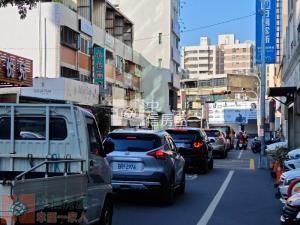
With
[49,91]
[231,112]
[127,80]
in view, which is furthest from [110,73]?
[231,112]

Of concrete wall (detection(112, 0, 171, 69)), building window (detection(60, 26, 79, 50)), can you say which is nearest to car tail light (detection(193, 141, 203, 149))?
building window (detection(60, 26, 79, 50))

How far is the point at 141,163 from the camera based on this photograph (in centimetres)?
1268

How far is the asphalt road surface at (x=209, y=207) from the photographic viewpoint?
1097 centimetres

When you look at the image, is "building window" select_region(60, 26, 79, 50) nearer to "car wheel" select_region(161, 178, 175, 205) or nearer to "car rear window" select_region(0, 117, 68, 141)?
"car wheel" select_region(161, 178, 175, 205)

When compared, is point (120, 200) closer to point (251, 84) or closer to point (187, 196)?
point (187, 196)

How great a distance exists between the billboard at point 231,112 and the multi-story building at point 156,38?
14528 mm

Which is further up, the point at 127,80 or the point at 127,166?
the point at 127,80

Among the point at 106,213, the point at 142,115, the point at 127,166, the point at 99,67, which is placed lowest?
the point at 106,213

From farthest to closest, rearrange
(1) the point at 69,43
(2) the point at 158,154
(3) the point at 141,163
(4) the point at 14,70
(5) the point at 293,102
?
(1) the point at 69,43 → (5) the point at 293,102 → (4) the point at 14,70 → (2) the point at 158,154 → (3) the point at 141,163

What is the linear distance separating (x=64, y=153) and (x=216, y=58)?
16716 centimetres

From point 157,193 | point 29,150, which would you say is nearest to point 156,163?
point 157,193

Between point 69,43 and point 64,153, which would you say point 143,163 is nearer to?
point 64,153

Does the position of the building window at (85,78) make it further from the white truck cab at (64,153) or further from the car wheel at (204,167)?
the white truck cab at (64,153)

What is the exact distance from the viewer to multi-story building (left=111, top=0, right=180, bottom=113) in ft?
241
